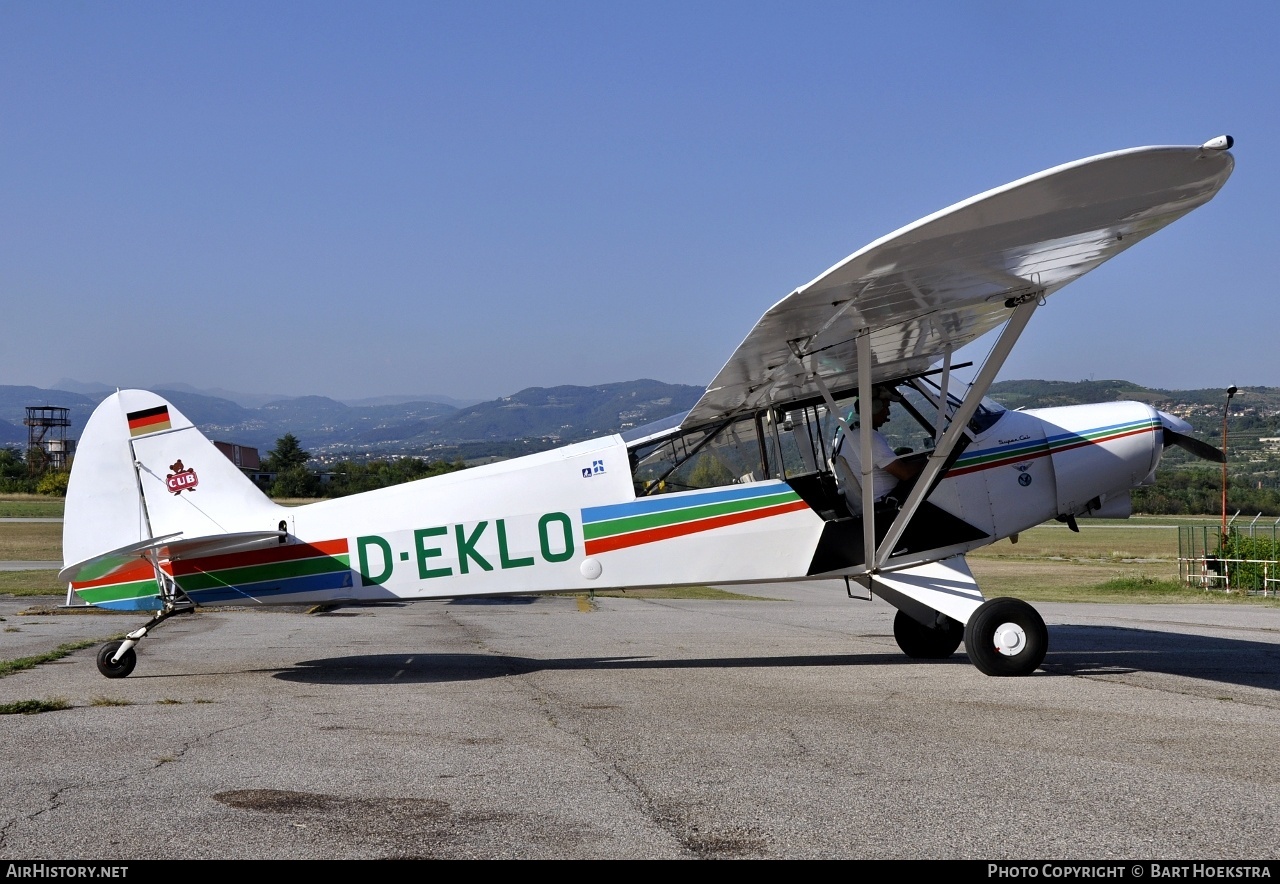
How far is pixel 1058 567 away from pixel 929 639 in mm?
31307

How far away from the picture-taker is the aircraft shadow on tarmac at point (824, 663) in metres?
9.30

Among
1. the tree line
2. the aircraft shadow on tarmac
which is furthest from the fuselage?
the tree line

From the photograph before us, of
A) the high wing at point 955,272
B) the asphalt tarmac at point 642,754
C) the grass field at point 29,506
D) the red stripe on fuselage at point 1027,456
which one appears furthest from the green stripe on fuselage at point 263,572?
the grass field at point 29,506

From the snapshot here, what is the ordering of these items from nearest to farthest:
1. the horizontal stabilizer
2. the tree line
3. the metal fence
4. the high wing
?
the high wing < the horizontal stabilizer < the metal fence < the tree line

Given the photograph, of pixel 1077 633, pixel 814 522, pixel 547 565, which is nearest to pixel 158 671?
pixel 547 565

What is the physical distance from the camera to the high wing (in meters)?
6.44

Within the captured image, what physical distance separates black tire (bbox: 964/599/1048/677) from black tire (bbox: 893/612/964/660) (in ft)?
5.05

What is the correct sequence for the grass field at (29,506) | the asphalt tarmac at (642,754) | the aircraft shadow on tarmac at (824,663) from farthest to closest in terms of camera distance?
1. the grass field at (29,506)
2. the aircraft shadow on tarmac at (824,663)
3. the asphalt tarmac at (642,754)

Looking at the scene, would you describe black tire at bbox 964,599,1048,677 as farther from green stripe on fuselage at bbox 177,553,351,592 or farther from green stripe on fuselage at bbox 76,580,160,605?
green stripe on fuselage at bbox 76,580,160,605

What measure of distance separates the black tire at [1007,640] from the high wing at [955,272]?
2382 millimetres

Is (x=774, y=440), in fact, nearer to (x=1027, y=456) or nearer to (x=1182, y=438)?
(x=1027, y=456)

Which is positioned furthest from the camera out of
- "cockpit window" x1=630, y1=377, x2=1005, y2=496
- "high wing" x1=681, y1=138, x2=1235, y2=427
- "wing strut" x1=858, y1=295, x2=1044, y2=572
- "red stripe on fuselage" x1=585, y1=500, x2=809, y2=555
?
"cockpit window" x1=630, y1=377, x2=1005, y2=496

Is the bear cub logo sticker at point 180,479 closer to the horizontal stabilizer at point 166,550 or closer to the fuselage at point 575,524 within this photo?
the fuselage at point 575,524

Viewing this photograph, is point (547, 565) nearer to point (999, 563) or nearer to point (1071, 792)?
point (1071, 792)
